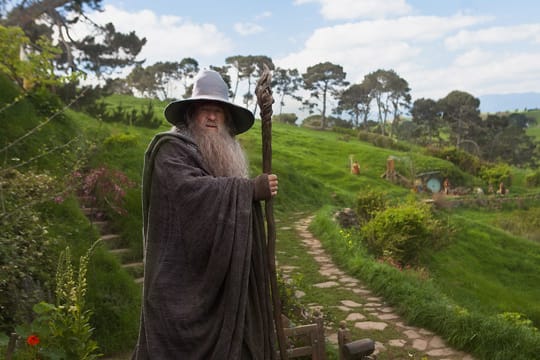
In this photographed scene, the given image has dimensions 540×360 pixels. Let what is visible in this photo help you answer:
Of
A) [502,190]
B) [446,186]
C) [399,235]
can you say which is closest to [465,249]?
[399,235]

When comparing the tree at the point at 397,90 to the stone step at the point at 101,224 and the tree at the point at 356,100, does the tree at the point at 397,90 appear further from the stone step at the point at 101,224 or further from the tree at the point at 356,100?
the stone step at the point at 101,224

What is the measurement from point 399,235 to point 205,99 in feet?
23.3

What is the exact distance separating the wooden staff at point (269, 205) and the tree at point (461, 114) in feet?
174

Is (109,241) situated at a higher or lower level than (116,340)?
higher

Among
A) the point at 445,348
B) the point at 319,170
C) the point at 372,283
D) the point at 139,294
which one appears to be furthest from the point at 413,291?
the point at 319,170

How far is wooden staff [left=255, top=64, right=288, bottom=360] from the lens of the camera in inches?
104

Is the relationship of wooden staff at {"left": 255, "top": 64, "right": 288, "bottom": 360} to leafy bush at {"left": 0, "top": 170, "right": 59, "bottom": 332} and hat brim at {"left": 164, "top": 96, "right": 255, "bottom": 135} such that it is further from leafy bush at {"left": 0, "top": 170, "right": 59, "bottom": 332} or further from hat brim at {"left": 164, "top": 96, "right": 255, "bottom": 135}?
leafy bush at {"left": 0, "top": 170, "right": 59, "bottom": 332}

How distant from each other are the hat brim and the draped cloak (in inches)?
11.9

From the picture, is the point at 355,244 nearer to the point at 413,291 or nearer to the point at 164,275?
the point at 413,291

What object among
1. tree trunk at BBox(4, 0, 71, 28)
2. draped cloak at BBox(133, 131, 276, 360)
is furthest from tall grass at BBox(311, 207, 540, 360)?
tree trunk at BBox(4, 0, 71, 28)

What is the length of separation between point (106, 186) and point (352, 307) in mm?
4259

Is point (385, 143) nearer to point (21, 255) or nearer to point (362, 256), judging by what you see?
point (362, 256)

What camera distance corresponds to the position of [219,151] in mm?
2775

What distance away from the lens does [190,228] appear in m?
2.52
